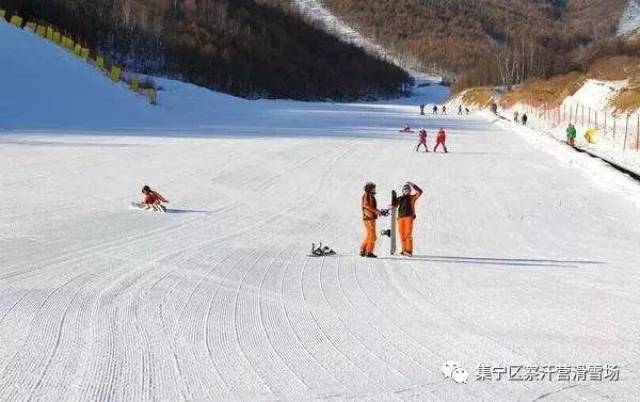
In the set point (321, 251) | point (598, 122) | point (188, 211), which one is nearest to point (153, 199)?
point (188, 211)

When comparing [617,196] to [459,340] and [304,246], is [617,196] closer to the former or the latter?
[304,246]

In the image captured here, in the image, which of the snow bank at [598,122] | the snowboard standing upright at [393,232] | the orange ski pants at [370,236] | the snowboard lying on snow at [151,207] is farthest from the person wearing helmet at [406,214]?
the snow bank at [598,122]

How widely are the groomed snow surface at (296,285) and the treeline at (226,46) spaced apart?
2149 inches

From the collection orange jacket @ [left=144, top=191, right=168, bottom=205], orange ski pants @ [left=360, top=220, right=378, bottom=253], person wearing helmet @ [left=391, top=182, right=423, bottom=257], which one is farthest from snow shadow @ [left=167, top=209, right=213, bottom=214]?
person wearing helmet @ [left=391, top=182, right=423, bottom=257]

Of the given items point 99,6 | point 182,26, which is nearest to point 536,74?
point 182,26

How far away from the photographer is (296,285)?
8.70 meters

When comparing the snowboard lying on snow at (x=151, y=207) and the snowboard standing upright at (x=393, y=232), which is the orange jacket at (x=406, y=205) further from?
the snowboard lying on snow at (x=151, y=207)

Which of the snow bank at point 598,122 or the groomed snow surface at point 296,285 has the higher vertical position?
the snow bank at point 598,122

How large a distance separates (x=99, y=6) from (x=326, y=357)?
333 feet

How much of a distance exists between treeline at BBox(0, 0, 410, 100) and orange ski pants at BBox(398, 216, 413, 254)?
60674 millimetres

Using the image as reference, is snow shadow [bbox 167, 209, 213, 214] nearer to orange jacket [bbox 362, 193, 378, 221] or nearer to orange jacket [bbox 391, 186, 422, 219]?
orange jacket [bbox 362, 193, 378, 221]

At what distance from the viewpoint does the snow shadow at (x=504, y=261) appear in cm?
1014

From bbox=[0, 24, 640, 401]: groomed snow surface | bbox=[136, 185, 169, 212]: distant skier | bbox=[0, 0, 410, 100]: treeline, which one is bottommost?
bbox=[0, 24, 640, 401]: groomed snow surface

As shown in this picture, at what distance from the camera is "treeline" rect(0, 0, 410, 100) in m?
87.1
